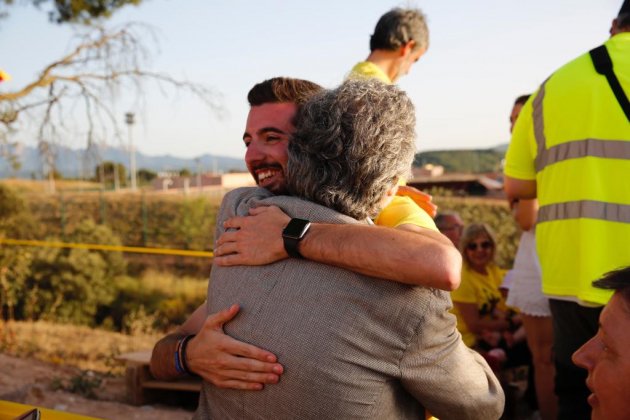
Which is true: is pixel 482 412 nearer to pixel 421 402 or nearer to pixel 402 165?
pixel 421 402

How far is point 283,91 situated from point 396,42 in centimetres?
151

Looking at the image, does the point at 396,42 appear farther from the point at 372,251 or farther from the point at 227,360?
the point at 227,360

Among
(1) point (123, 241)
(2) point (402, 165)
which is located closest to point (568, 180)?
(2) point (402, 165)

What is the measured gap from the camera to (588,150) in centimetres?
238

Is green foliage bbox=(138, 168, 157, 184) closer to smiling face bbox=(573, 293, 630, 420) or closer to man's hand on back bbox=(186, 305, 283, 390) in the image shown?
man's hand on back bbox=(186, 305, 283, 390)

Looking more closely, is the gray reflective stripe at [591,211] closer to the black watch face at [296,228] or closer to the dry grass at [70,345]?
the black watch face at [296,228]

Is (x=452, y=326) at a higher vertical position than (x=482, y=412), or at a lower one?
higher

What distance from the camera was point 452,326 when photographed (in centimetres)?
151

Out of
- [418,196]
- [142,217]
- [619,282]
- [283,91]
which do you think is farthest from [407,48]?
[142,217]

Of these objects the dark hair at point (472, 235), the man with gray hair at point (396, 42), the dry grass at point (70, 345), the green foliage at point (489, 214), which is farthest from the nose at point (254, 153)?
the green foliage at point (489, 214)

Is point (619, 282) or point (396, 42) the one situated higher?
point (396, 42)

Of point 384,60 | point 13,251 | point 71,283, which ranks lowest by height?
point 71,283

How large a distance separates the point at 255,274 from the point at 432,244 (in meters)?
0.40

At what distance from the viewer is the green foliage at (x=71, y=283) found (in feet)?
52.7
